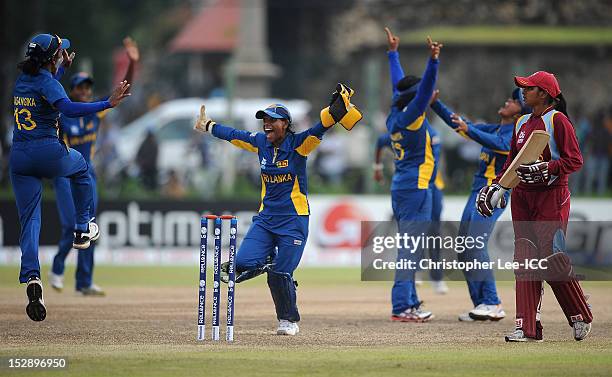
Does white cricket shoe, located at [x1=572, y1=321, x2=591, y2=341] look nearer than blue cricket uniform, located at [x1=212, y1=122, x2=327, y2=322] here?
Yes

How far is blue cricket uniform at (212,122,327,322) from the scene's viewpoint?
11984 millimetres

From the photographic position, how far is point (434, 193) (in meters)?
16.3

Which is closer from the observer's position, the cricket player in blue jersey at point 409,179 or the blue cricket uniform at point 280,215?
the blue cricket uniform at point 280,215

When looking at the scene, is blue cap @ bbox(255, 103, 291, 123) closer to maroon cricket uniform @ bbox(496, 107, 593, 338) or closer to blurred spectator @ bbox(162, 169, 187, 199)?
maroon cricket uniform @ bbox(496, 107, 593, 338)

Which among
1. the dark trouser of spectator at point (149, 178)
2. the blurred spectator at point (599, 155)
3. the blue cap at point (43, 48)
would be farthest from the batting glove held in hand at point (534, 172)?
the dark trouser of spectator at point (149, 178)

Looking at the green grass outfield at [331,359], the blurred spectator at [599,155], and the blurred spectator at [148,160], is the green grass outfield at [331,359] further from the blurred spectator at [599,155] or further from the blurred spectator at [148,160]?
the blurred spectator at [148,160]

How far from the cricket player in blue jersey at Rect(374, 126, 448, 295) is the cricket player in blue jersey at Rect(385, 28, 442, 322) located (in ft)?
1.33

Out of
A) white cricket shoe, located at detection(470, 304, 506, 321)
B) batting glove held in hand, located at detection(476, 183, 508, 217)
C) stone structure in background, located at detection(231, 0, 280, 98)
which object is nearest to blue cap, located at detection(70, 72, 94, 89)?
white cricket shoe, located at detection(470, 304, 506, 321)

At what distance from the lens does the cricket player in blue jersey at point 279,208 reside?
12.0 meters

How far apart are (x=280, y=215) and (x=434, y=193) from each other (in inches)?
181

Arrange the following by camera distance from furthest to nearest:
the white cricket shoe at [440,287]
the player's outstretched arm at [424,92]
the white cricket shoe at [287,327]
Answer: the white cricket shoe at [440,287] → the player's outstretched arm at [424,92] → the white cricket shoe at [287,327]

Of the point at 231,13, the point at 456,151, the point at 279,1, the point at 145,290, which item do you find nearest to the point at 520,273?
the point at 145,290

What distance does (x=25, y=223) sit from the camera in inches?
479

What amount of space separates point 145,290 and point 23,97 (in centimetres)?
635
